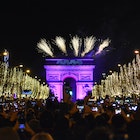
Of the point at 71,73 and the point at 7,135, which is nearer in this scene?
the point at 7,135

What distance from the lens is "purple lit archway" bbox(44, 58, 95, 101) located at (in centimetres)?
13525

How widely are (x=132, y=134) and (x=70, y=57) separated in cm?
12421

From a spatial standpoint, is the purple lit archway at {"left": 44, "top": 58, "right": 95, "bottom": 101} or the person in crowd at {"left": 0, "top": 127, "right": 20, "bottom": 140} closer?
the person in crowd at {"left": 0, "top": 127, "right": 20, "bottom": 140}

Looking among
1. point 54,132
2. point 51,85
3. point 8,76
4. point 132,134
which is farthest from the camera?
point 51,85

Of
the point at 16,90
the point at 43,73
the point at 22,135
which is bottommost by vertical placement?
the point at 22,135

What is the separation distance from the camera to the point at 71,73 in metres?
138

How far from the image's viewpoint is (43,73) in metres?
156

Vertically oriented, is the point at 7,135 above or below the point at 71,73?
below

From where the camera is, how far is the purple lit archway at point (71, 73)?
135m

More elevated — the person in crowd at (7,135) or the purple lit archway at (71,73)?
the purple lit archway at (71,73)

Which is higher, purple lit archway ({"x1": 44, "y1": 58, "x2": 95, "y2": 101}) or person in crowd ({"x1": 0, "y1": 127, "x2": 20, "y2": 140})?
purple lit archway ({"x1": 44, "y1": 58, "x2": 95, "y2": 101})

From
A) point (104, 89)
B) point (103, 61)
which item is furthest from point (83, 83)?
point (103, 61)

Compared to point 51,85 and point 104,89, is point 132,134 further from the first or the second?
point 51,85

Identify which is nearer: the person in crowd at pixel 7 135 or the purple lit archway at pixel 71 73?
the person in crowd at pixel 7 135
